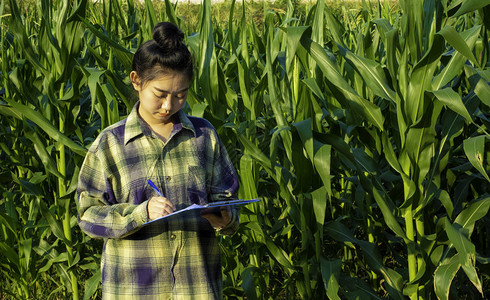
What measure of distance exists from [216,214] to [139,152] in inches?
11.3

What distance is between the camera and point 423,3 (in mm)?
2541

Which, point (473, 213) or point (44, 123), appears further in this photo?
point (44, 123)

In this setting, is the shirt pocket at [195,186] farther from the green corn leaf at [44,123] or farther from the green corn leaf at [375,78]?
the green corn leaf at [44,123]

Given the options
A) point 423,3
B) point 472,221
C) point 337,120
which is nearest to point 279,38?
point 337,120

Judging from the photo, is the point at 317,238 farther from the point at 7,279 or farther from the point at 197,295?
the point at 7,279

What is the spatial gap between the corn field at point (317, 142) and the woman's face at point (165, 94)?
29.0 inches

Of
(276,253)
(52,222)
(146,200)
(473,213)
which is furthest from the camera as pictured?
(52,222)

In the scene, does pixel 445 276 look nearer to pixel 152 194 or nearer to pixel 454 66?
pixel 454 66

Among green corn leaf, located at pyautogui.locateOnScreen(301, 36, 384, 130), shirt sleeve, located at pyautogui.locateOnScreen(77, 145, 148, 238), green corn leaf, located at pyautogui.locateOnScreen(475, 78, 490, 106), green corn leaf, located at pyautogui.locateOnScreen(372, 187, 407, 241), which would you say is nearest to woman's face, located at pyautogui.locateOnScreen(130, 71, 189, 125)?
shirt sleeve, located at pyautogui.locateOnScreen(77, 145, 148, 238)

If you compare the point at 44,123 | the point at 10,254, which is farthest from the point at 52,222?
the point at 44,123

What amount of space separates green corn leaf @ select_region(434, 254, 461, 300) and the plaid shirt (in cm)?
91

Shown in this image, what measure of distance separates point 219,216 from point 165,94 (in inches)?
15.0

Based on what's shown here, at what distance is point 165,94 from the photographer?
1.79 meters

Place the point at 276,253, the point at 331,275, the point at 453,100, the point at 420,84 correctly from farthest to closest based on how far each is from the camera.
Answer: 1. the point at 276,253
2. the point at 331,275
3. the point at 420,84
4. the point at 453,100
